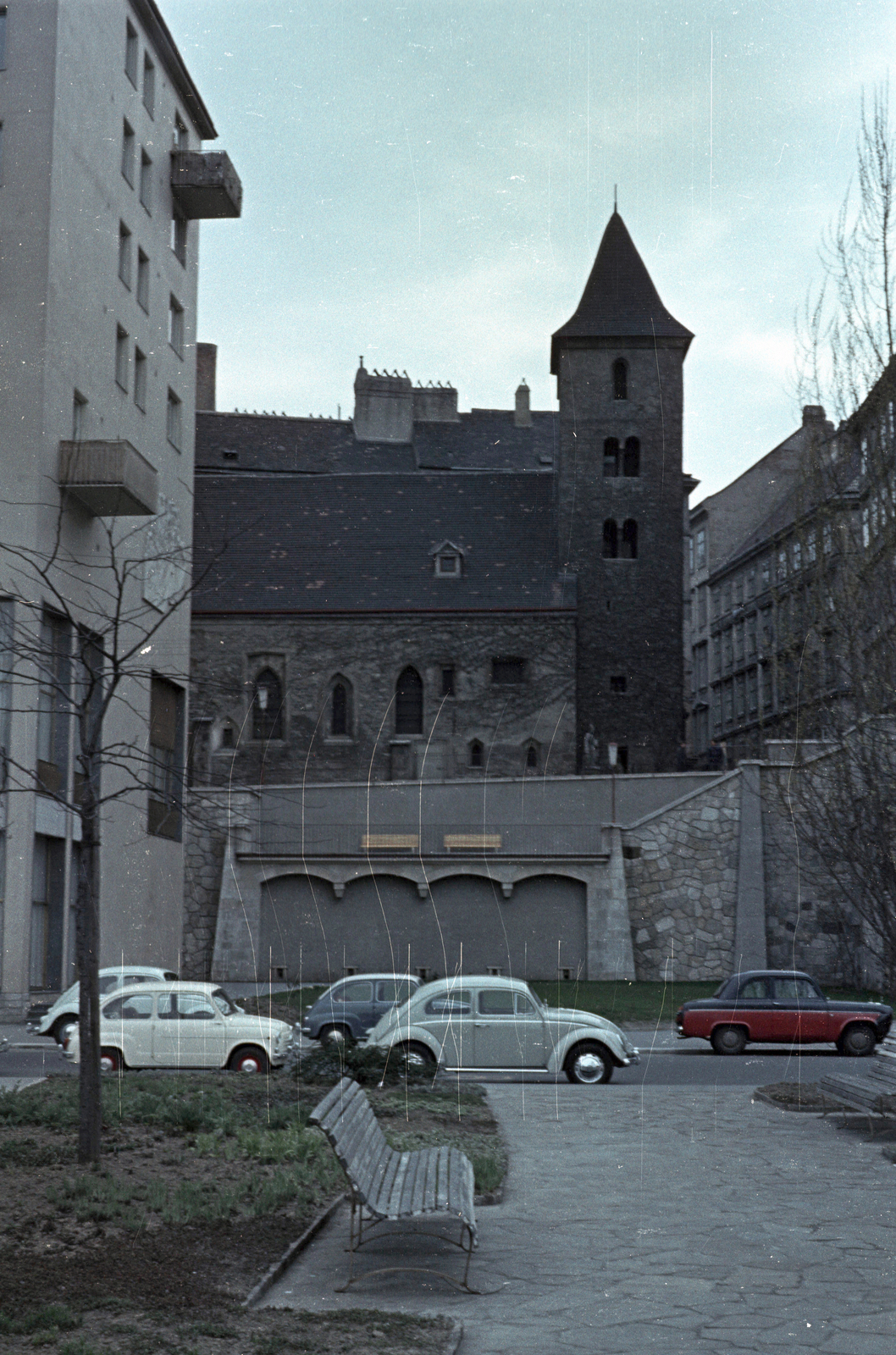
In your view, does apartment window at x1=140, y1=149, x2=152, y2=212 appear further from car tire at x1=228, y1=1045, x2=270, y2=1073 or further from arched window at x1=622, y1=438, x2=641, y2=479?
car tire at x1=228, y1=1045, x2=270, y2=1073

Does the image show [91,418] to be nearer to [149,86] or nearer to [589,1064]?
[149,86]

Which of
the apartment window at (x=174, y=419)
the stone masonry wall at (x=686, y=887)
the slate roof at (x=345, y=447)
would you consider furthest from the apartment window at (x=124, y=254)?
the slate roof at (x=345, y=447)

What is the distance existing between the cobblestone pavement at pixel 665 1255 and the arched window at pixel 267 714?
43.8 meters

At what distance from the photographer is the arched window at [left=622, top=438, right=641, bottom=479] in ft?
194

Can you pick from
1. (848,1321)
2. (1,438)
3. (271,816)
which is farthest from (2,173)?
(848,1321)

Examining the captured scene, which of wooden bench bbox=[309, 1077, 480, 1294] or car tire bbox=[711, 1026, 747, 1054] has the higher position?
wooden bench bbox=[309, 1077, 480, 1294]

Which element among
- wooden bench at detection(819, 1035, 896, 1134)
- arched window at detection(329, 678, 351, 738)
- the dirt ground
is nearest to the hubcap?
wooden bench at detection(819, 1035, 896, 1134)

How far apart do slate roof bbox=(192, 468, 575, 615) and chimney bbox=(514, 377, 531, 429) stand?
29.2 feet

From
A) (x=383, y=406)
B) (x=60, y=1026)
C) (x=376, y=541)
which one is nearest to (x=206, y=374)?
(x=383, y=406)

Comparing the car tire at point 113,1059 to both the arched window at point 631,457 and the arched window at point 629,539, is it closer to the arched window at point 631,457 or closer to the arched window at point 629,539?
the arched window at point 629,539

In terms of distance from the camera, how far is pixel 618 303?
60156 millimetres

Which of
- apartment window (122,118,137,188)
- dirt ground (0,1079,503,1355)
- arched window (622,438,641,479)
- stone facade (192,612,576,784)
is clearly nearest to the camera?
dirt ground (0,1079,503,1355)

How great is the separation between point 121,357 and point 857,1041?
76.3ft

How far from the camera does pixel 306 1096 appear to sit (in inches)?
593
